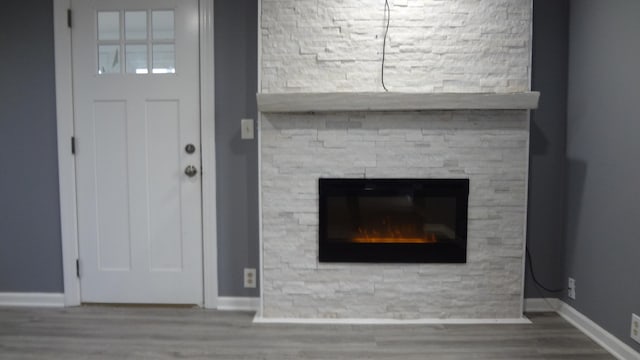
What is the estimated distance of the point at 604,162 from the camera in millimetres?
2207

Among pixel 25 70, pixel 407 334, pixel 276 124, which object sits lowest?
pixel 407 334

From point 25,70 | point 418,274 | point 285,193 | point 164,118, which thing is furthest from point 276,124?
point 25,70

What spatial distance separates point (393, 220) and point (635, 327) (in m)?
1.25

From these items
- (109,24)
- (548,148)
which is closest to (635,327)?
(548,148)

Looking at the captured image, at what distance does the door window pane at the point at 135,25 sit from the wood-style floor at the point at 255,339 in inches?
68.1

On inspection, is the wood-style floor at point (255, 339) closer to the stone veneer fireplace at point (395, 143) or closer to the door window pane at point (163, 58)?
the stone veneer fireplace at point (395, 143)

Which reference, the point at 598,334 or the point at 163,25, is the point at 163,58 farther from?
the point at 598,334

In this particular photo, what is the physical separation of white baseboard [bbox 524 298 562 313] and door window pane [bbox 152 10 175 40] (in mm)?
2774

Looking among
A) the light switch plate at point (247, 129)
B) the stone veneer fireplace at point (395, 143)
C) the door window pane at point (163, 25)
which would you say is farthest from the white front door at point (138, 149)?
the stone veneer fireplace at point (395, 143)

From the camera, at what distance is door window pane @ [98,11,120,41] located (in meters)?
2.67

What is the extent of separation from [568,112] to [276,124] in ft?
5.74

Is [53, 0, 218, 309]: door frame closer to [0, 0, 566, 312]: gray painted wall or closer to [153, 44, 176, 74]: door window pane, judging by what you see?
[0, 0, 566, 312]: gray painted wall

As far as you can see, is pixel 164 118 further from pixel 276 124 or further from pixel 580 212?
pixel 580 212

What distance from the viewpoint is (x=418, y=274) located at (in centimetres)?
249
